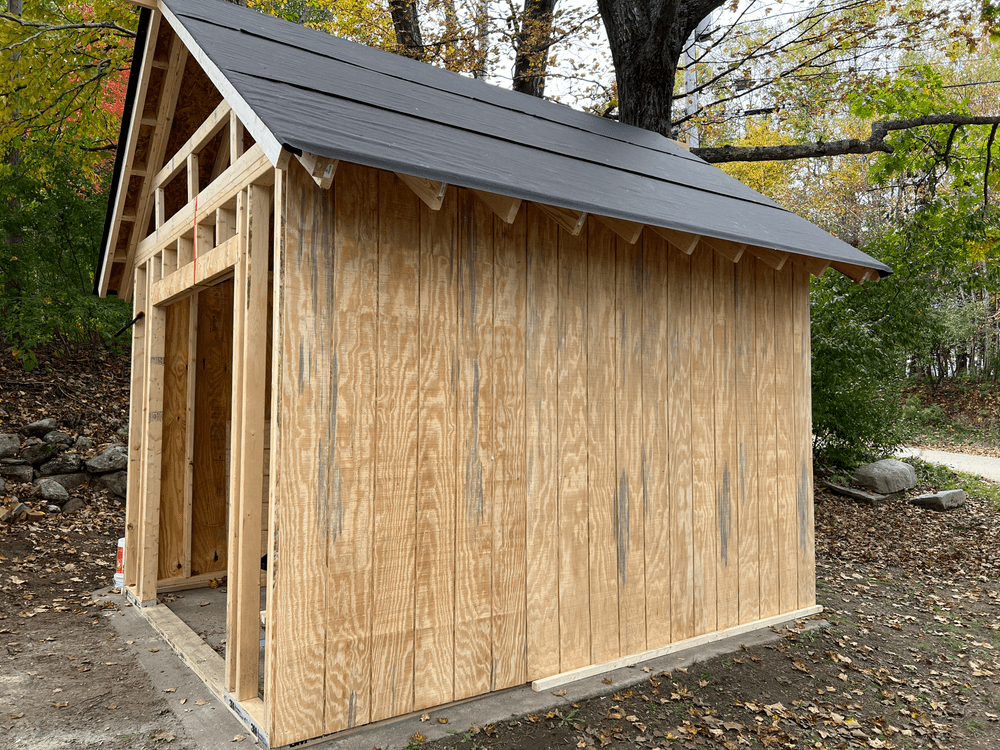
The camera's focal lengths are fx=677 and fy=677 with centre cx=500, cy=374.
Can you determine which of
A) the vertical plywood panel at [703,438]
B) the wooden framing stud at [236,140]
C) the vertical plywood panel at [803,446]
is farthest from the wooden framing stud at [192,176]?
the vertical plywood panel at [803,446]

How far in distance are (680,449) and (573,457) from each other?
1.00m

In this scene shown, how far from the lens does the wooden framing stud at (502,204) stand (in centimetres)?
363

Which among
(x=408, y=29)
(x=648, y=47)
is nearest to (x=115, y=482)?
(x=648, y=47)

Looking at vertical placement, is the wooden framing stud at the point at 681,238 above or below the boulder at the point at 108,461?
above

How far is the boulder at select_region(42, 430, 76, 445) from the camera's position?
8133mm

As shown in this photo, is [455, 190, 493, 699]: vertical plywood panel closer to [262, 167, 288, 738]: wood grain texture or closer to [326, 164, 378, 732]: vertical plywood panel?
[326, 164, 378, 732]: vertical plywood panel

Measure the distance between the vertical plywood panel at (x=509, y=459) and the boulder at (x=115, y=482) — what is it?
19.4 feet

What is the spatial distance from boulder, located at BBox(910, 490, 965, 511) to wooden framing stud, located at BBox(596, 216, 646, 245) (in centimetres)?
866

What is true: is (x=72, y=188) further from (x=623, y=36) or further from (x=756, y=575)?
(x=756, y=575)

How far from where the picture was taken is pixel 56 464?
310 inches

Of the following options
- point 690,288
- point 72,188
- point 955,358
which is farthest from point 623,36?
point 955,358

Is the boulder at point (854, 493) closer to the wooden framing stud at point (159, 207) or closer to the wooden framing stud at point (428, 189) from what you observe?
the wooden framing stud at point (428, 189)

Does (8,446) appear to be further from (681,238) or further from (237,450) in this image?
(681,238)

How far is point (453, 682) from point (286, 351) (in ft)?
6.72
